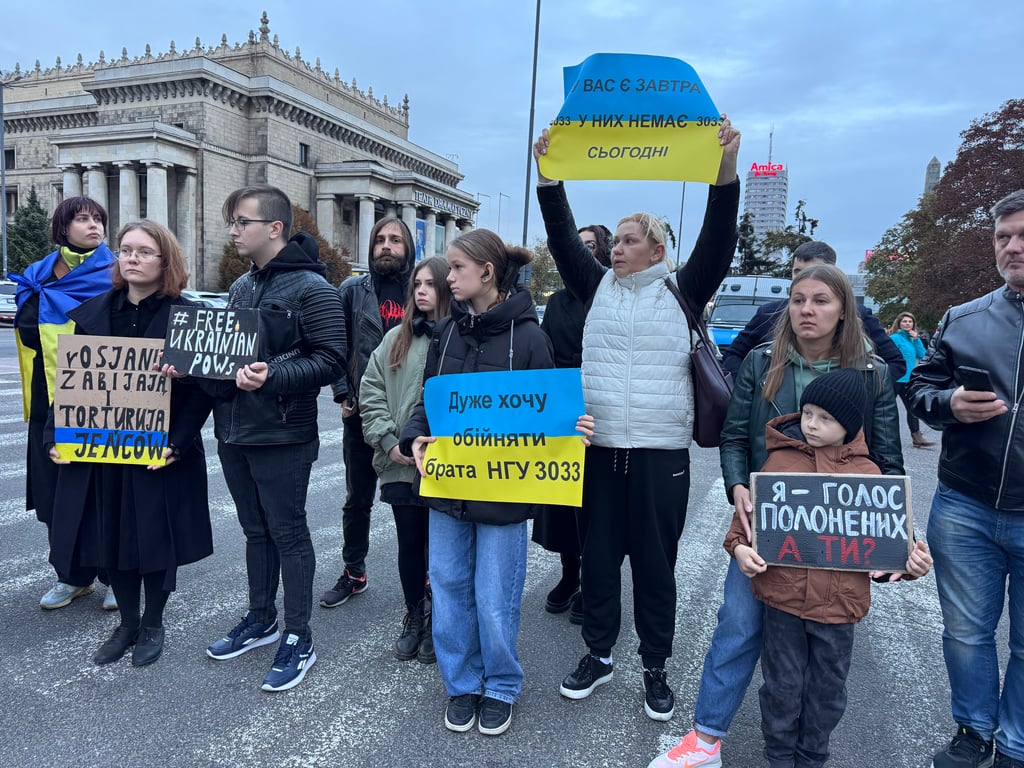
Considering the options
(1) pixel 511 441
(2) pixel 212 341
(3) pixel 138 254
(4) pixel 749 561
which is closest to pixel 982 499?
(4) pixel 749 561

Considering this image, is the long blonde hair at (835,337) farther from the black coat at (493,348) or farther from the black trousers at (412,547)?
the black trousers at (412,547)

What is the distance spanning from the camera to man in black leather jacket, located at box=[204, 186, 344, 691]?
3.17 meters

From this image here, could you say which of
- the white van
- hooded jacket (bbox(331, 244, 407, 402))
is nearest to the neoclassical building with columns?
the white van

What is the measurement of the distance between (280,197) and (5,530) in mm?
3730

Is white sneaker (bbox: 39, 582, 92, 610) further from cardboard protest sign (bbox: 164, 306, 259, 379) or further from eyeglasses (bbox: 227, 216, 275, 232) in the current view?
eyeglasses (bbox: 227, 216, 275, 232)

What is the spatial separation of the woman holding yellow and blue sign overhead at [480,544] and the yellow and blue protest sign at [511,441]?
9 centimetres

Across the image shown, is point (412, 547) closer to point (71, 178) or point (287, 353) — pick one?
point (287, 353)

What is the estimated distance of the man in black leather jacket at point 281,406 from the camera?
10.4 ft

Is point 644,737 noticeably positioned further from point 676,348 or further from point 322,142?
point 322,142

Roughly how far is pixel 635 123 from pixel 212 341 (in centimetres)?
219

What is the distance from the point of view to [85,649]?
344cm

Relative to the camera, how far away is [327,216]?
199 ft

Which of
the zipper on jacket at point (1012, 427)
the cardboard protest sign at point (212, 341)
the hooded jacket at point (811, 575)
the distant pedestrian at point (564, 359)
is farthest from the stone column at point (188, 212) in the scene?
the zipper on jacket at point (1012, 427)

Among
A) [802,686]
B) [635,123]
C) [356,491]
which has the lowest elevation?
[802,686]
